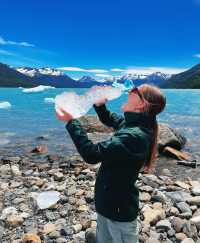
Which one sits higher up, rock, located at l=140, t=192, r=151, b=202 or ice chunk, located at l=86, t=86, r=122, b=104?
ice chunk, located at l=86, t=86, r=122, b=104

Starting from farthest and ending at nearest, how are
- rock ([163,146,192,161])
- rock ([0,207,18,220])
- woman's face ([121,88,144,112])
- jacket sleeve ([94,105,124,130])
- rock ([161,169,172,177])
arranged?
rock ([163,146,192,161]) → rock ([161,169,172,177]) → rock ([0,207,18,220]) → jacket sleeve ([94,105,124,130]) → woman's face ([121,88,144,112])

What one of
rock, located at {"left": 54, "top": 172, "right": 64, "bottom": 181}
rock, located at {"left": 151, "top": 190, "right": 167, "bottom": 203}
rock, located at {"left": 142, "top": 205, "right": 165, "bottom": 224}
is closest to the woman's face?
rock, located at {"left": 142, "top": 205, "right": 165, "bottom": 224}

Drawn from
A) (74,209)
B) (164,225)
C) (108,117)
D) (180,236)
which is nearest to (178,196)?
(164,225)

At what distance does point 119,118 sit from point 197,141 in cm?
1617

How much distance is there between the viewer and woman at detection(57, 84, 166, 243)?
341 cm

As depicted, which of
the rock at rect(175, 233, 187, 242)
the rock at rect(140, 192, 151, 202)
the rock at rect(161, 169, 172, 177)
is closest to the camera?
the rock at rect(175, 233, 187, 242)

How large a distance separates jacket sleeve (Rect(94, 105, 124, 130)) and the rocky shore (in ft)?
7.39

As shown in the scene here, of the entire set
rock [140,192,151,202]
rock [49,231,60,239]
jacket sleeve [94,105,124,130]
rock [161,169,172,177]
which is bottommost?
rock [161,169,172,177]

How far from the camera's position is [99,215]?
3.88m

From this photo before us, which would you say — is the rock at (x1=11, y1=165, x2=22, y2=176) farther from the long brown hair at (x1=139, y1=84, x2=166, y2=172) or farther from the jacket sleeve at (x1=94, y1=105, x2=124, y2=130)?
the long brown hair at (x1=139, y1=84, x2=166, y2=172)

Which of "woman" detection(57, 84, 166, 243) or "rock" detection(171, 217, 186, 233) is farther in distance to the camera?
"rock" detection(171, 217, 186, 233)

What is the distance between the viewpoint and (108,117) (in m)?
4.29

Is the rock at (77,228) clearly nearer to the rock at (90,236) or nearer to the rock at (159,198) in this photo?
the rock at (90,236)

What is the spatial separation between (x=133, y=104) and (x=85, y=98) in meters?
0.46
